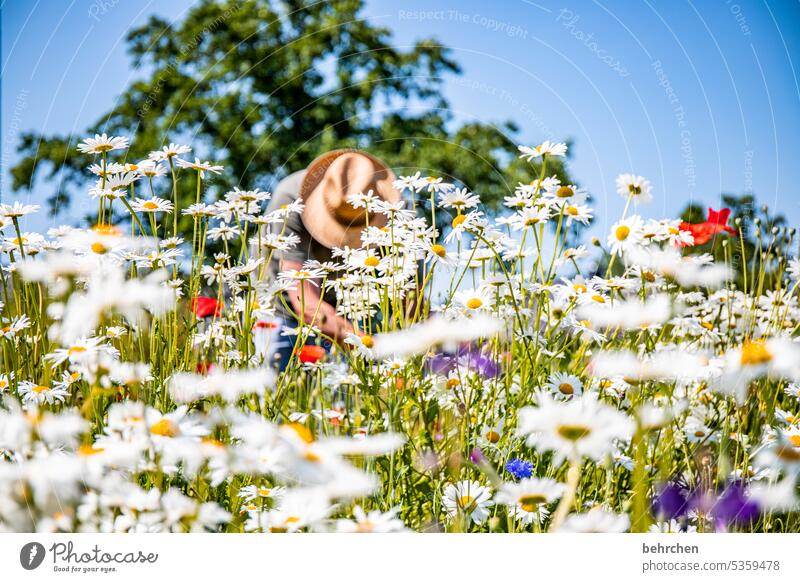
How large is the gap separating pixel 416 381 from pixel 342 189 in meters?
0.53

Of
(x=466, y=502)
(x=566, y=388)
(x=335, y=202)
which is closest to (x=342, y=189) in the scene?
(x=335, y=202)

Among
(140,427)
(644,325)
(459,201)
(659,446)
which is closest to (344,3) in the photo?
(459,201)

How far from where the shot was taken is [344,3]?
151cm

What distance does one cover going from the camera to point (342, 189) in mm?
1317

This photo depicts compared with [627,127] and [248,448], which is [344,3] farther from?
[248,448]

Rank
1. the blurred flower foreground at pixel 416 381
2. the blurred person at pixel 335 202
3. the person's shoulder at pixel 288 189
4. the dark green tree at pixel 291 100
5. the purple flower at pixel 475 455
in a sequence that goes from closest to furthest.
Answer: the blurred flower foreground at pixel 416 381 → the purple flower at pixel 475 455 → the dark green tree at pixel 291 100 → the blurred person at pixel 335 202 → the person's shoulder at pixel 288 189

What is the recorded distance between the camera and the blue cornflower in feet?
2.56

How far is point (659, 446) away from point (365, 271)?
0.49m

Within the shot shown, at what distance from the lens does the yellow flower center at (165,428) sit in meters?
0.57

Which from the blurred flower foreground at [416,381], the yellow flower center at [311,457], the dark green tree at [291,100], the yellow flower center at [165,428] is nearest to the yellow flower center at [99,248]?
the blurred flower foreground at [416,381]

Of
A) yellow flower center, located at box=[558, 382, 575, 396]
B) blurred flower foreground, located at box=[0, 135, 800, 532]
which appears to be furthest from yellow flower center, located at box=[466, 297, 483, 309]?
yellow flower center, located at box=[558, 382, 575, 396]

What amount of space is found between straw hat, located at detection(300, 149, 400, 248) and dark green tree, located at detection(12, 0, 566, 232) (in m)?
0.06

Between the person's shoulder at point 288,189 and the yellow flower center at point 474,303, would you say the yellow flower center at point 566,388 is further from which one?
the person's shoulder at point 288,189

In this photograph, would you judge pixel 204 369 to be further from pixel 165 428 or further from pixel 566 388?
pixel 566 388
